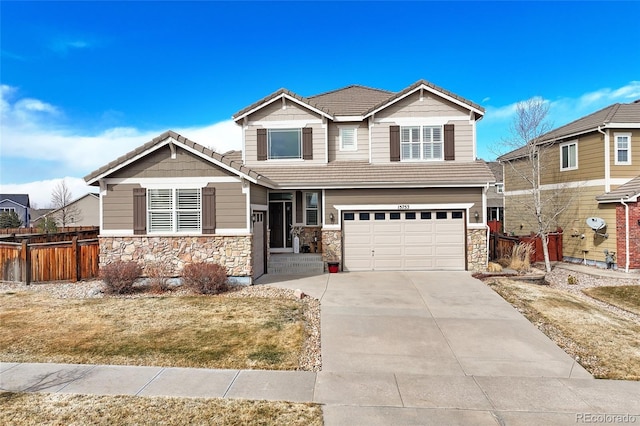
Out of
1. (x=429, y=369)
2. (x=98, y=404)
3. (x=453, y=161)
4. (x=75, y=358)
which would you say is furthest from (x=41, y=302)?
(x=453, y=161)

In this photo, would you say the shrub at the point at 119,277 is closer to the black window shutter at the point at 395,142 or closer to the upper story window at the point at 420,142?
the black window shutter at the point at 395,142

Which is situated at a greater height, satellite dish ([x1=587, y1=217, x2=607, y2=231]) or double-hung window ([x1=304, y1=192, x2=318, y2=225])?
double-hung window ([x1=304, y1=192, x2=318, y2=225])

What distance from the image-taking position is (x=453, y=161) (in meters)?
14.9

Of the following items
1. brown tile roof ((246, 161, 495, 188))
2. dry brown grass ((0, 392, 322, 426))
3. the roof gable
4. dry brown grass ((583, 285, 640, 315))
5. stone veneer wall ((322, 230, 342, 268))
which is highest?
the roof gable

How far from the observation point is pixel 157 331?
296 inches

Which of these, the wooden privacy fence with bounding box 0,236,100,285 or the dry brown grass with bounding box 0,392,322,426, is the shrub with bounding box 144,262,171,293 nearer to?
the wooden privacy fence with bounding box 0,236,100,285

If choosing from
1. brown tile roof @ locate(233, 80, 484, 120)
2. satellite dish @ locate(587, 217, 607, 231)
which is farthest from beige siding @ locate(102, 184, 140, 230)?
satellite dish @ locate(587, 217, 607, 231)

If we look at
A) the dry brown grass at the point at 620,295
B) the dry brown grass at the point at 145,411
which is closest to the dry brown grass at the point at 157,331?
the dry brown grass at the point at 145,411

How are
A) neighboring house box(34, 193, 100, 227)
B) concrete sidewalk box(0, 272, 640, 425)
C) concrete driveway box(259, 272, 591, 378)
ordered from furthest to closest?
neighboring house box(34, 193, 100, 227) → concrete driveway box(259, 272, 591, 378) → concrete sidewalk box(0, 272, 640, 425)

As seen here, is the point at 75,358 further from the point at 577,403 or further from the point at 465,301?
the point at 465,301

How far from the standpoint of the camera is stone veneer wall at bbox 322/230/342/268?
14133mm

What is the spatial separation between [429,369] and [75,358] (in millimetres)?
5991

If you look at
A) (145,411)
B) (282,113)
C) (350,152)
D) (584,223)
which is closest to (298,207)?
(350,152)

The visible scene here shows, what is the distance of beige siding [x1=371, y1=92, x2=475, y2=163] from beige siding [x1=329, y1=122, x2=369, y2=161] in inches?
21.5
